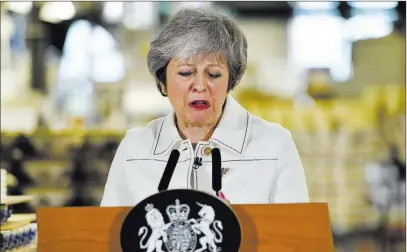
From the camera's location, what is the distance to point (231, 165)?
1.78 meters

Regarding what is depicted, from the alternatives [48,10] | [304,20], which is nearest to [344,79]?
[304,20]

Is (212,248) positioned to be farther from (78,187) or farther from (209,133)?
(78,187)

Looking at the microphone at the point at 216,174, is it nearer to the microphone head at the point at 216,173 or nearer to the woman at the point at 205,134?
the microphone head at the point at 216,173

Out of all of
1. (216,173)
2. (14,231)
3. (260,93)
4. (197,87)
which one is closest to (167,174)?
(216,173)

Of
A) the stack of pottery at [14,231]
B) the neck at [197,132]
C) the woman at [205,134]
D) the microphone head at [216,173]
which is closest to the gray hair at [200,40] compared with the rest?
the woman at [205,134]

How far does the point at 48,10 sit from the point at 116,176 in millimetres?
2573

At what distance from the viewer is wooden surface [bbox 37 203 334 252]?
1.46 meters

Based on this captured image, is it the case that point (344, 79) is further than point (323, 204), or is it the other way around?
point (344, 79)

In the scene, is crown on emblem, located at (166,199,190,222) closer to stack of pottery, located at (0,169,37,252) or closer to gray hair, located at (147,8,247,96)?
gray hair, located at (147,8,247,96)

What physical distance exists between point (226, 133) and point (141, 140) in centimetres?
23

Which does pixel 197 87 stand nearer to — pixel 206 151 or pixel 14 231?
pixel 206 151

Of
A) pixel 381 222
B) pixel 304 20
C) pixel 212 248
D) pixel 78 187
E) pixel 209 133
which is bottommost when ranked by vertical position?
pixel 381 222

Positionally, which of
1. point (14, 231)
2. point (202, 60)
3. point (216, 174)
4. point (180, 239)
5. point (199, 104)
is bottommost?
point (14, 231)

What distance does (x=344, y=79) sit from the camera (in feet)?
14.0
